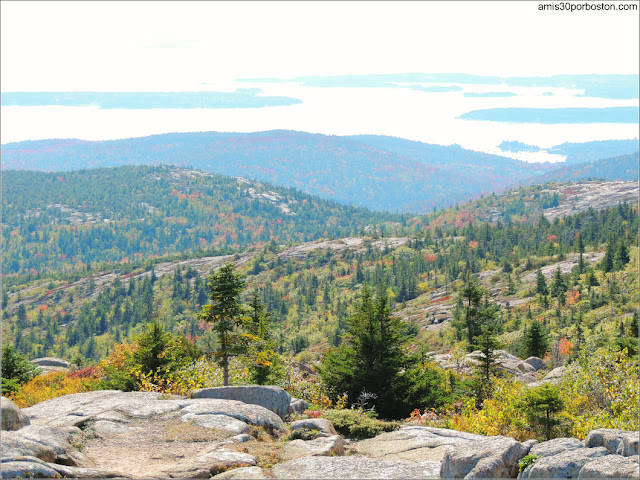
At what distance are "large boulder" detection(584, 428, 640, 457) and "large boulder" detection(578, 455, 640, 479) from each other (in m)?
0.38

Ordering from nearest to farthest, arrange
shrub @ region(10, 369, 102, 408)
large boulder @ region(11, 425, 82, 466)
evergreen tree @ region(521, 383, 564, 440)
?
large boulder @ region(11, 425, 82, 466)
evergreen tree @ region(521, 383, 564, 440)
shrub @ region(10, 369, 102, 408)

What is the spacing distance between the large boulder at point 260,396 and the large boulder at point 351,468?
868 cm

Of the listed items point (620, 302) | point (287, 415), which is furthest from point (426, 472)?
point (620, 302)

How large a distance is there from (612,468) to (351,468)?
8189 mm

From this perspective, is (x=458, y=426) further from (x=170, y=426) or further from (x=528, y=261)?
(x=528, y=261)

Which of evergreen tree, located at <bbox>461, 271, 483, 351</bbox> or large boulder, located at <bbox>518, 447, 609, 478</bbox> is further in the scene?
evergreen tree, located at <bbox>461, 271, 483, 351</bbox>

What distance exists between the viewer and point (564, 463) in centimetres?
1750

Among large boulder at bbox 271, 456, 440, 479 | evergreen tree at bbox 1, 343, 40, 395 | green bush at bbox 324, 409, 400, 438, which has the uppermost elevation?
large boulder at bbox 271, 456, 440, 479

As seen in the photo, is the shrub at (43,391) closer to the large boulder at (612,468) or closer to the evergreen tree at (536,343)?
the large boulder at (612,468)

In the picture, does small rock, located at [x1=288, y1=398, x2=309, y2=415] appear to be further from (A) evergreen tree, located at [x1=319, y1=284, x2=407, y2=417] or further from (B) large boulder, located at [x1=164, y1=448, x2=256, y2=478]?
(B) large boulder, located at [x1=164, y1=448, x2=256, y2=478]

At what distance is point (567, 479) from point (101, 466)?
1559 cm

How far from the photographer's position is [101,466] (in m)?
21.2

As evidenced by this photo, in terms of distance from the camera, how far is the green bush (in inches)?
1058

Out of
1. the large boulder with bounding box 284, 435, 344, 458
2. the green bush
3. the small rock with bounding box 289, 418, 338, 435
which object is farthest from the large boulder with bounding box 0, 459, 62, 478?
the green bush
